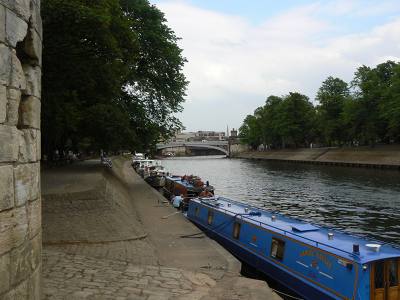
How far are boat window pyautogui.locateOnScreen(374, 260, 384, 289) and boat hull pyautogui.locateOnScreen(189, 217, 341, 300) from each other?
1375 mm

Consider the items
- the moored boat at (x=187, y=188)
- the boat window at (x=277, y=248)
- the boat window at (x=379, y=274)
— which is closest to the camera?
the boat window at (x=379, y=274)

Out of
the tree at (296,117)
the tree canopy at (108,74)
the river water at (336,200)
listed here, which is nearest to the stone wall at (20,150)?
the tree canopy at (108,74)

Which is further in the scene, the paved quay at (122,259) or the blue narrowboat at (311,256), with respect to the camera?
the blue narrowboat at (311,256)

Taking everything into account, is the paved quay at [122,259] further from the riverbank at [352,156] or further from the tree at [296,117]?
the tree at [296,117]

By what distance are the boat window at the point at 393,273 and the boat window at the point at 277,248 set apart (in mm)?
3819

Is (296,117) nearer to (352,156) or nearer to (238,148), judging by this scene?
(352,156)

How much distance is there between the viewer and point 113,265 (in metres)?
13.1

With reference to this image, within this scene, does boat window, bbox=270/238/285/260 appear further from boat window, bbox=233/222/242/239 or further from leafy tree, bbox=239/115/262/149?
leafy tree, bbox=239/115/262/149

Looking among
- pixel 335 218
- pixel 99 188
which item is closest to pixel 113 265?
pixel 99 188

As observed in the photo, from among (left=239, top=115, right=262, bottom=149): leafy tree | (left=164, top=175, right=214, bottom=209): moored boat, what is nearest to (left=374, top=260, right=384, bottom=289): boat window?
(left=164, top=175, right=214, bottom=209): moored boat

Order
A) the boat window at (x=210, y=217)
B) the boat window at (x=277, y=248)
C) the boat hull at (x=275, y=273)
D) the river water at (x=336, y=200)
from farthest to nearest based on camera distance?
the river water at (x=336, y=200)
the boat window at (x=210, y=217)
the boat window at (x=277, y=248)
the boat hull at (x=275, y=273)

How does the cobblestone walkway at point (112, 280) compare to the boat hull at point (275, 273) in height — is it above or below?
above

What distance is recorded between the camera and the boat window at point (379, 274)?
40.0 ft

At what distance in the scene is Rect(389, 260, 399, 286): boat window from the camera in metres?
12.4
